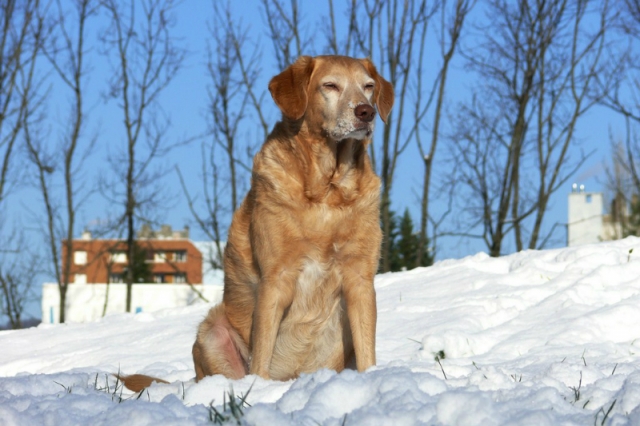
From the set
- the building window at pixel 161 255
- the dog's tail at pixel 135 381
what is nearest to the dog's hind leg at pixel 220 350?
the dog's tail at pixel 135 381

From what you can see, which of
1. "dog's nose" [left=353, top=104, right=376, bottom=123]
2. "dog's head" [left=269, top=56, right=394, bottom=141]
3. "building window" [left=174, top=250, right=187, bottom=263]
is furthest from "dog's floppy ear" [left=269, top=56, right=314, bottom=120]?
"building window" [left=174, top=250, right=187, bottom=263]

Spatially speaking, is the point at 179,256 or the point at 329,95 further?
the point at 179,256

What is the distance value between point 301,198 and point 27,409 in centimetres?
199

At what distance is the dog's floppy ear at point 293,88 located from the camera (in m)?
4.50

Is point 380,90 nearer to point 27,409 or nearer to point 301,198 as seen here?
point 301,198

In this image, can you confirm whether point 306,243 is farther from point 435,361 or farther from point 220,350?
point 435,361

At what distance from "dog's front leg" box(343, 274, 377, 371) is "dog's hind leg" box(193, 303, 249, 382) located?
2.49 feet

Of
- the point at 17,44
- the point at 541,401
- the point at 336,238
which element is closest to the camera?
the point at 541,401

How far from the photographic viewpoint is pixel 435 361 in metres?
5.35

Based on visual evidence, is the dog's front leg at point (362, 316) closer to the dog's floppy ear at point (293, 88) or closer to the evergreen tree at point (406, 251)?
the dog's floppy ear at point (293, 88)

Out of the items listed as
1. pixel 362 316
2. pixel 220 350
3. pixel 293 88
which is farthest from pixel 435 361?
pixel 293 88

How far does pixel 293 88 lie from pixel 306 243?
99 centimetres

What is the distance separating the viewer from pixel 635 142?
65.3 feet

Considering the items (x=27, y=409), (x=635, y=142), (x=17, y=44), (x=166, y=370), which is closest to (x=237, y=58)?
(x=17, y=44)
